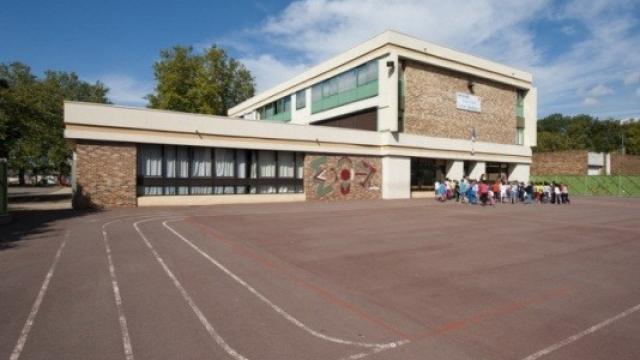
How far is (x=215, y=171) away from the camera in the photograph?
2209 cm

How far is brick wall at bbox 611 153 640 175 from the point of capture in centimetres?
4896

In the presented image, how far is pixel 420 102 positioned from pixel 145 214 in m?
22.6

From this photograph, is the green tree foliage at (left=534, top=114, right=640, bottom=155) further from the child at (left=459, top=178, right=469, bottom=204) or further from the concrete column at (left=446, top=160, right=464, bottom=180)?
the child at (left=459, top=178, right=469, bottom=204)

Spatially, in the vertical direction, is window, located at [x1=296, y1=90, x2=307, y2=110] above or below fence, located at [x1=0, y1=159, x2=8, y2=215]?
above

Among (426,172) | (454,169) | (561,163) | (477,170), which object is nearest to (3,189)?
(426,172)

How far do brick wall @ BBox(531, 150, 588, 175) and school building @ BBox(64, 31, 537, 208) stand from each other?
11017mm

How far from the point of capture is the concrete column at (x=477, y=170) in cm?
3556

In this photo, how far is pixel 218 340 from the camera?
4426mm

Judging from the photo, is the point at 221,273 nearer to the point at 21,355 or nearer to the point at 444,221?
the point at 21,355

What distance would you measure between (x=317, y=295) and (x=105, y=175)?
54.3 feet

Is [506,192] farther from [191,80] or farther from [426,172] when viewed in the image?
[191,80]

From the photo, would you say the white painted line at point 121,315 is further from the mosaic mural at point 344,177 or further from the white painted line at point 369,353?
the mosaic mural at point 344,177

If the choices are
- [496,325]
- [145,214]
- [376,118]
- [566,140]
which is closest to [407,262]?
[496,325]

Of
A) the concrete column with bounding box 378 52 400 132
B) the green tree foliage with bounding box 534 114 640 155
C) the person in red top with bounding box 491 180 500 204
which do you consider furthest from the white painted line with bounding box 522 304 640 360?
the green tree foliage with bounding box 534 114 640 155
